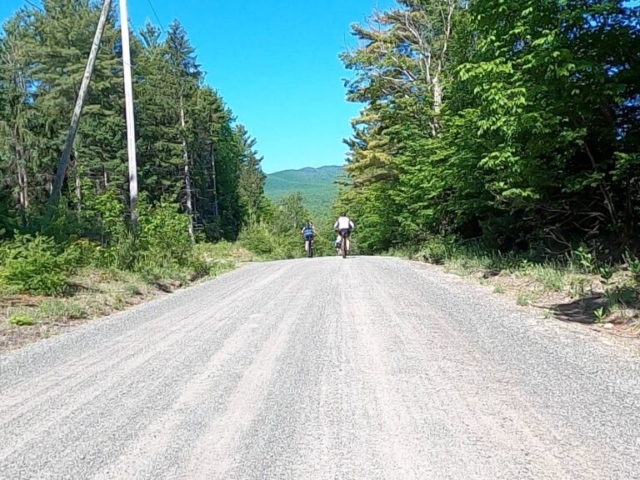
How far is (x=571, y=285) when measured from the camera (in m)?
7.53

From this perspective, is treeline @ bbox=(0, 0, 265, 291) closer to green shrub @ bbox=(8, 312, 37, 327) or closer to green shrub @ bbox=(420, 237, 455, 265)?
green shrub @ bbox=(8, 312, 37, 327)

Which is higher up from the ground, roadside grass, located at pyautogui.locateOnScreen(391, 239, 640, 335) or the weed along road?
roadside grass, located at pyautogui.locateOnScreen(391, 239, 640, 335)

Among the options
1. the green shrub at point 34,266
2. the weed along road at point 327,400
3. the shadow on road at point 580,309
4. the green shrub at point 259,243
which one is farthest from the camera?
the green shrub at point 259,243

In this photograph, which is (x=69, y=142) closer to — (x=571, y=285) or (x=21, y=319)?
(x=21, y=319)

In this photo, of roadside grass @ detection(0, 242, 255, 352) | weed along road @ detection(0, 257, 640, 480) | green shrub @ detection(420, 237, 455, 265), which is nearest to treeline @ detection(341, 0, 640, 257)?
green shrub @ detection(420, 237, 455, 265)

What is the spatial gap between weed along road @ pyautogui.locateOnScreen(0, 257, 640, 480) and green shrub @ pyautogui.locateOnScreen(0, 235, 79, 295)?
2729 mm

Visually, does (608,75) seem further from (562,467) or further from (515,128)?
(562,467)

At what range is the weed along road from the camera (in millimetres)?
2623

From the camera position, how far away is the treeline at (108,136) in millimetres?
13422

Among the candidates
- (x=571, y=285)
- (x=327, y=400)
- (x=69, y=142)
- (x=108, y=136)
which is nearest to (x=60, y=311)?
(x=327, y=400)

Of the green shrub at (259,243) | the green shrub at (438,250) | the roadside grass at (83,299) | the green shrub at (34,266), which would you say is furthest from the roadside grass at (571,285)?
the green shrub at (259,243)

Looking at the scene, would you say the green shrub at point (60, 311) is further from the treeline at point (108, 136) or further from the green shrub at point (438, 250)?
the green shrub at point (438, 250)

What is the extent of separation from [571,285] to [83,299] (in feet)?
26.9

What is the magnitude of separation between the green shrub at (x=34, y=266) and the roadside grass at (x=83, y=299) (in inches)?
6.3
